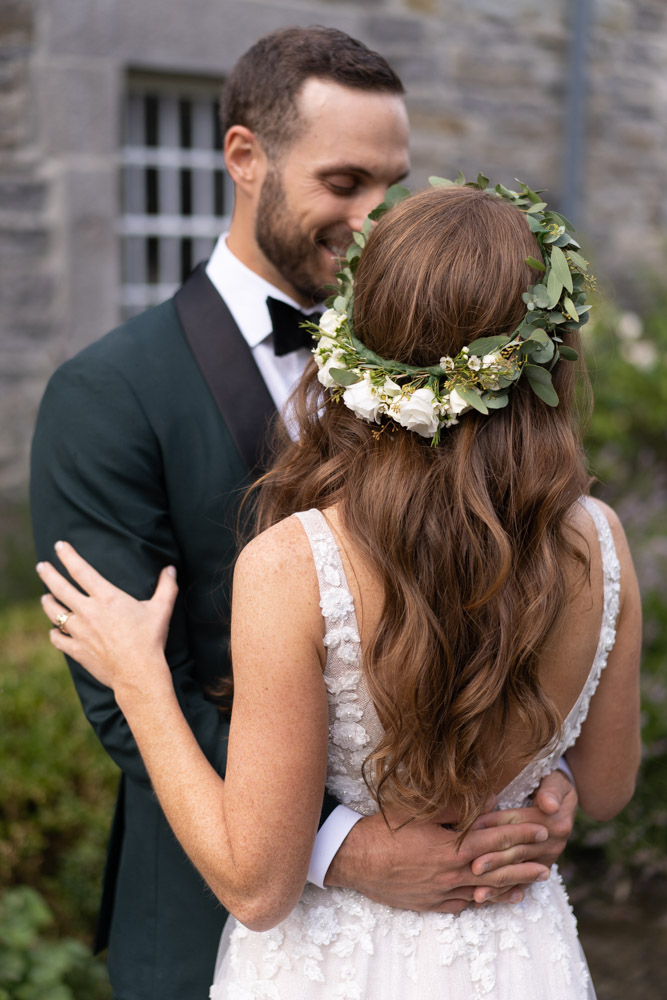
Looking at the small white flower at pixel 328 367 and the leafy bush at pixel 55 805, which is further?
the leafy bush at pixel 55 805

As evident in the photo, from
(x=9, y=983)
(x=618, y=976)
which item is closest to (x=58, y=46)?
(x=9, y=983)

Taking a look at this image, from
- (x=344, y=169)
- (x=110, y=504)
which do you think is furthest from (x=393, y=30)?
(x=110, y=504)

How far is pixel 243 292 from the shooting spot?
211 cm

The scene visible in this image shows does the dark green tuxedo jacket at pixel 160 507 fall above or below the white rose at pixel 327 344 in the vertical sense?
below

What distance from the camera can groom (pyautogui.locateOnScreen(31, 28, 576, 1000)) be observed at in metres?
1.61

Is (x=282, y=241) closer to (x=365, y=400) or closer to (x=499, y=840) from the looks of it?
(x=365, y=400)

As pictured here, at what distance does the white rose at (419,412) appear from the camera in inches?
51.8

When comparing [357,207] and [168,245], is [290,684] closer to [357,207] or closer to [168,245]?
[357,207]

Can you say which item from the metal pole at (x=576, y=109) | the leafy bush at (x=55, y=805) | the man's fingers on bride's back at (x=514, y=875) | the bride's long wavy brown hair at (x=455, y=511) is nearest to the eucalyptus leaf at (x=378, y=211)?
the bride's long wavy brown hair at (x=455, y=511)

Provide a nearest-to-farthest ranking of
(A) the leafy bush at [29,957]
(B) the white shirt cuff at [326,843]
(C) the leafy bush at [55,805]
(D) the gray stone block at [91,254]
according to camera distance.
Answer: (B) the white shirt cuff at [326,843] < (A) the leafy bush at [29,957] < (C) the leafy bush at [55,805] < (D) the gray stone block at [91,254]

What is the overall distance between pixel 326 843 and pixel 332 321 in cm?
83

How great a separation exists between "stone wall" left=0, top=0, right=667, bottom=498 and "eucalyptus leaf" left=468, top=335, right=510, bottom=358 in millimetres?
4167

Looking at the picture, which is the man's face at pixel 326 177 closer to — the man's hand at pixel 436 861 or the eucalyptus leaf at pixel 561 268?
the eucalyptus leaf at pixel 561 268

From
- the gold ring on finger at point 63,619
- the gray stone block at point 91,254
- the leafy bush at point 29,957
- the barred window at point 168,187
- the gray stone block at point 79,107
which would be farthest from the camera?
the barred window at point 168,187
